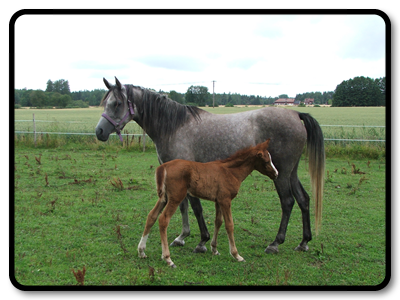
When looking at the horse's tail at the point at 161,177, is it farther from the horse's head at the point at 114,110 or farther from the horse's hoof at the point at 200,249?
the horse's head at the point at 114,110

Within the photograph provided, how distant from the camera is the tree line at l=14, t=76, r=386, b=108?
77.7 ft

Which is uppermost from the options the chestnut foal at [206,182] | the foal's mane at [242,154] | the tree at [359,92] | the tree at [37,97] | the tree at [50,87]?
the tree at [50,87]

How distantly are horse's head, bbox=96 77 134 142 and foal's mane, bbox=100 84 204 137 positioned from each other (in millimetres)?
111

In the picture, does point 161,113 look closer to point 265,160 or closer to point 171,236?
point 265,160

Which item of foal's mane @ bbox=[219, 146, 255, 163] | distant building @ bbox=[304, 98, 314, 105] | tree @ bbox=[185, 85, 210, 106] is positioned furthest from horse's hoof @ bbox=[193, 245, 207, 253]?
distant building @ bbox=[304, 98, 314, 105]

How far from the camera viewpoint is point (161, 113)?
15.4 ft

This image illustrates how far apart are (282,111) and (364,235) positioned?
244 centimetres

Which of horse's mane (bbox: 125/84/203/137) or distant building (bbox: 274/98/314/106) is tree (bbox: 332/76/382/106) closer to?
distant building (bbox: 274/98/314/106)

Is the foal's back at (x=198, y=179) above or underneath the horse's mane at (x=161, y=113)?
underneath

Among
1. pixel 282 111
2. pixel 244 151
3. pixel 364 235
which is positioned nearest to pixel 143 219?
pixel 244 151

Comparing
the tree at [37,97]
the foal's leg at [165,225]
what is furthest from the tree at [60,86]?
the foal's leg at [165,225]

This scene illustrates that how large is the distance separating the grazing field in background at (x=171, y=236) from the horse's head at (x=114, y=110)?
1.55 m

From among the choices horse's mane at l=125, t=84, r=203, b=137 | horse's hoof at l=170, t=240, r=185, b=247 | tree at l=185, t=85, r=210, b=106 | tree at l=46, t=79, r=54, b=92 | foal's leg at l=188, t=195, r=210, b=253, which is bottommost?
horse's hoof at l=170, t=240, r=185, b=247

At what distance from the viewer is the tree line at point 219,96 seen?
2369 cm
